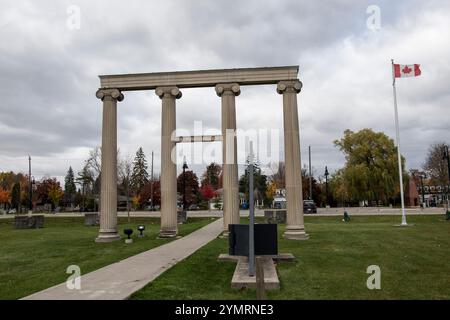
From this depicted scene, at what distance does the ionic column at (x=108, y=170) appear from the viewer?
680 inches

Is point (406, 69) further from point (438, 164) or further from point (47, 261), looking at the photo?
point (438, 164)

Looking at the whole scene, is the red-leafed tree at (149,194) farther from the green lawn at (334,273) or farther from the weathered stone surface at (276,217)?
the green lawn at (334,273)

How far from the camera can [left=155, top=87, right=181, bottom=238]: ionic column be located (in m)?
17.4

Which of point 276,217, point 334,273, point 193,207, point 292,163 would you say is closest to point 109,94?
point 292,163

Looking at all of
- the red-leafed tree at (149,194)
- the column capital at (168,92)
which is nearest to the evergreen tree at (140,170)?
the red-leafed tree at (149,194)

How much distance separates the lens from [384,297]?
665 centimetres

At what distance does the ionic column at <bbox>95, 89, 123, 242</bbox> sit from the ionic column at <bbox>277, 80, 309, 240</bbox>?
8.32 m

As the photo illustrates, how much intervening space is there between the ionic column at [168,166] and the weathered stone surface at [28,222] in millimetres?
17328

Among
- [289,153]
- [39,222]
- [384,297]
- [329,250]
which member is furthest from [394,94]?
[39,222]

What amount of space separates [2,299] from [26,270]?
3.77 m

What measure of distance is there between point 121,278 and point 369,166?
51.2 m

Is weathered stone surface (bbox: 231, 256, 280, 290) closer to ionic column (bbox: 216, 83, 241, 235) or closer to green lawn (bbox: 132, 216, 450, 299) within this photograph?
green lawn (bbox: 132, 216, 450, 299)

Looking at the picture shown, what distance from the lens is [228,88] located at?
56.3ft
